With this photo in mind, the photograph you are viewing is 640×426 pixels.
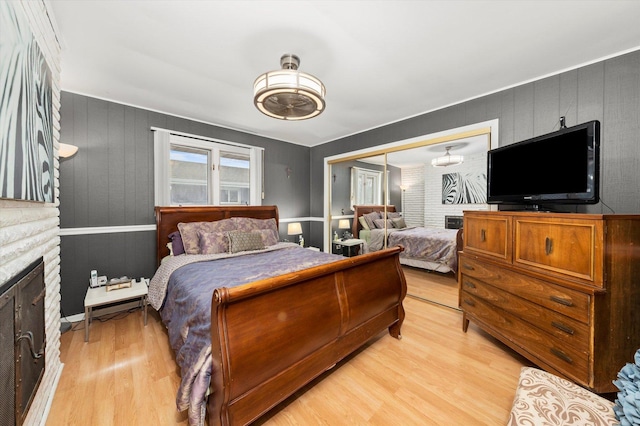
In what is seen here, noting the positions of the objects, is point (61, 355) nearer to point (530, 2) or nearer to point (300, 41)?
point (300, 41)

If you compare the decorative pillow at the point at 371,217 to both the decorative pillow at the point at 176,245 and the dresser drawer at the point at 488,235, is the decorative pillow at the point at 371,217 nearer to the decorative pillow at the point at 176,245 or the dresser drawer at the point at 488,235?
the dresser drawer at the point at 488,235

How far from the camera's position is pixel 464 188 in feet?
9.99

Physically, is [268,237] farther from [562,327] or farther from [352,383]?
[562,327]

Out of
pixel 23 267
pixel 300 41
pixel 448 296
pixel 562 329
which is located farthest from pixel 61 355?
pixel 448 296

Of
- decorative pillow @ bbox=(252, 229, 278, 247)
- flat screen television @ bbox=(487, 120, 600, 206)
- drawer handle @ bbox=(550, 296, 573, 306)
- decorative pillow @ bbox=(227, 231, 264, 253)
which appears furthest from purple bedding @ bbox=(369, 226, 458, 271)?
decorative pillow @ bbox=(227, 231, 264, 253)

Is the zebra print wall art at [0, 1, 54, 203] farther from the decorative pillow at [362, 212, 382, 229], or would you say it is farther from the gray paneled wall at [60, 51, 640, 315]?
the decorative pillow at [362, 212, 382, 229]

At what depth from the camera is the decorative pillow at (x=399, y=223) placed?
368cm

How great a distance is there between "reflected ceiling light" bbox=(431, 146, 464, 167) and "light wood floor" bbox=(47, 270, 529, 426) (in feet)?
6.54

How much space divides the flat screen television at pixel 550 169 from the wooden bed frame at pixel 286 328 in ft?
4.57

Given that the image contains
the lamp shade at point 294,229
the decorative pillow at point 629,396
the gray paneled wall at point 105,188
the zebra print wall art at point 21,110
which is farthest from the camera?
the lamp shade at point 294,229

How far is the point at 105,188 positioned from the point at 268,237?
206cm

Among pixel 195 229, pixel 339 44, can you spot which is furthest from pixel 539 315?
pixel 195 229

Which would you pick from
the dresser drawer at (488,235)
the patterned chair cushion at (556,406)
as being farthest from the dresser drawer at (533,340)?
the patterned chair cushion at (556,406)

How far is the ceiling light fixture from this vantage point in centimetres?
170
